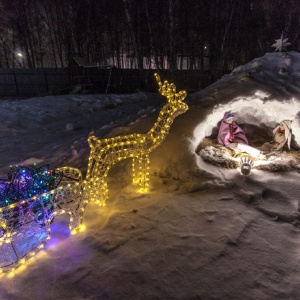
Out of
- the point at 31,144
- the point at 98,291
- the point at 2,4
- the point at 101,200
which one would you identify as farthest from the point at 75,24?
the point at 98,291

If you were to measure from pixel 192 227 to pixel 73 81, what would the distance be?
17.9 meters

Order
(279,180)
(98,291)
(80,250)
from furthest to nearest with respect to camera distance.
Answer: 1. (279,180)
2. (80,250)
3. (98,291)

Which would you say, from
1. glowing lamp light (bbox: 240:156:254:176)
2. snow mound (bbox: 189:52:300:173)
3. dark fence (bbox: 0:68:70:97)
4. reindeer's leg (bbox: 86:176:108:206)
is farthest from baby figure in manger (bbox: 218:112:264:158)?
dark fence (bbox: 0:68:70:97)

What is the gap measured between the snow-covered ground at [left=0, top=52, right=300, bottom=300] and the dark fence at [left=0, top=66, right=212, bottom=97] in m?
13.5

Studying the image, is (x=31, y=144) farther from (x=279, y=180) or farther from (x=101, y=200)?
(x=279, y=180)

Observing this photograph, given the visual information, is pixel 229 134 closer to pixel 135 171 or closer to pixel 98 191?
pixel 135 171

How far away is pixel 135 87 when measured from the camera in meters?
20.8

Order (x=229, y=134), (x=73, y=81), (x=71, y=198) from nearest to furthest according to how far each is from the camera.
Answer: (x=71, y=198) < (x=229, y=134) < (x=73, y=81)

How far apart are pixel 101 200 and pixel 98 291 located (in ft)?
4.96

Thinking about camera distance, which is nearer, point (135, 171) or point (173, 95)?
point (173, 95)

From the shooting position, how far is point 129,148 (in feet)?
12.4

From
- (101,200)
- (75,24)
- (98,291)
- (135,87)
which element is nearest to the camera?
(98,291)

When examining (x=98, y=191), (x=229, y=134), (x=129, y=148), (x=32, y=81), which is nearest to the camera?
(x=98, y=191)

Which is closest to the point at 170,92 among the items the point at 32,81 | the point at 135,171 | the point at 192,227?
the point at 135,171
